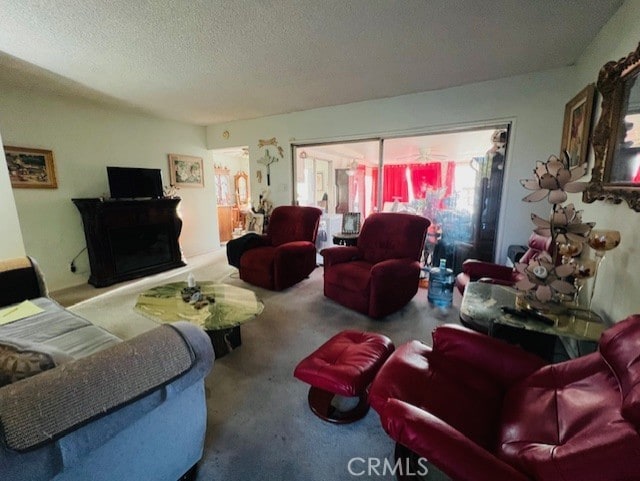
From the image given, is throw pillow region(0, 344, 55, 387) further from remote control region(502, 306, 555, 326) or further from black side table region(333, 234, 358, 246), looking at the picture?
black side table region(333, 234, 358, 246)

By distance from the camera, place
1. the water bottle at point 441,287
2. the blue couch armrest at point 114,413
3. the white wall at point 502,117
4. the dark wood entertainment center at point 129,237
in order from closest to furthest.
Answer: the blue couch armrest at point 114,413, the white wall at point 502,117, the water bottle at point 441,287, the dark wood entertainment center at point 129,237

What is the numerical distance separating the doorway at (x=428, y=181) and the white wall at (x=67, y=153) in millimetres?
2402

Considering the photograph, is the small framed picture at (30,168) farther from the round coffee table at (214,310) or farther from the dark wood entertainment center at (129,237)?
the round coffee table at (214,310)

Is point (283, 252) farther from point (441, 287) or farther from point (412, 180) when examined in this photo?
point (412, 180)

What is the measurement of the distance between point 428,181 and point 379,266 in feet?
7.60

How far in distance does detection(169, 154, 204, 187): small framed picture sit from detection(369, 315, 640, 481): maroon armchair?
4.66 m

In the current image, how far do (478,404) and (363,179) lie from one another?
3.88 meters

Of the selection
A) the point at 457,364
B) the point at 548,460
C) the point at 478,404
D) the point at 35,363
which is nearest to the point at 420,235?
the point at 457,364

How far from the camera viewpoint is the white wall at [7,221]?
2.45 m

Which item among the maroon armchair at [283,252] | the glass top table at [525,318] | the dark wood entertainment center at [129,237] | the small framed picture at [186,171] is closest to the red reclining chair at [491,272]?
the glass top table at [525,318]

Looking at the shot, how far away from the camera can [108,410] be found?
0.77m

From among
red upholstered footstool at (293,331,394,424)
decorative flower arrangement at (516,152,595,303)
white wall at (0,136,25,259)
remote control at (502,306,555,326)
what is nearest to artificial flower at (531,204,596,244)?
decorative flower arrangement at (516,152,595,303)

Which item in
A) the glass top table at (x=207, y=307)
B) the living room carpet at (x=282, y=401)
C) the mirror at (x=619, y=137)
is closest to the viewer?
the living room carpet at (x=282, y=401)

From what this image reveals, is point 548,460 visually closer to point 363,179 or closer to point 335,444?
point 335,444
